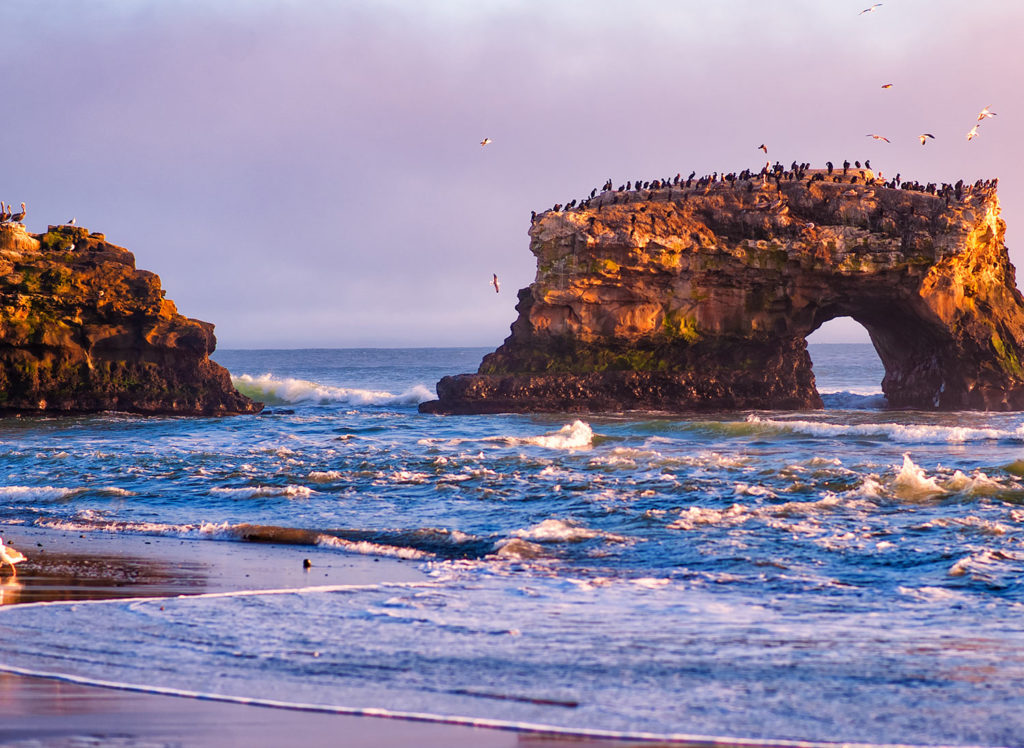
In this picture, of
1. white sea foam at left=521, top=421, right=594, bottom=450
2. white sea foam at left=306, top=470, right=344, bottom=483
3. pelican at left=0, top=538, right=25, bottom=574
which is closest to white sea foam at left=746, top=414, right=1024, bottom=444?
white sea foam at left=521, top=421, right=594, bottom=450

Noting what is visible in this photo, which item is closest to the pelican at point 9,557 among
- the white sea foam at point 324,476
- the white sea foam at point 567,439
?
the white sea foam at point 324,476

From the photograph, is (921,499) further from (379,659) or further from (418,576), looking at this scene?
(379,659)

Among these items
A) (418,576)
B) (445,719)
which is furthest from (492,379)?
(445,719)

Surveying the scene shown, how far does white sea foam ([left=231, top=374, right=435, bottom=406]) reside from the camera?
5369 cm

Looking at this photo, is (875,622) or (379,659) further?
(875,622)

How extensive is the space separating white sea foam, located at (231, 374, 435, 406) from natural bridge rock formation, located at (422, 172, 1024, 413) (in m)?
13.4

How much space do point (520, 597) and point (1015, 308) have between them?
3808 cm

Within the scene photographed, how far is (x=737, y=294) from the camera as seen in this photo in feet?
130

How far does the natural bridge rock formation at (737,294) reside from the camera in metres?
37.8

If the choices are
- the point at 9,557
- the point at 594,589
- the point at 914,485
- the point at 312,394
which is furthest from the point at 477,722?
the point at 312,394

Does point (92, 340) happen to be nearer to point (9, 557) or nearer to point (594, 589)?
point (9, 557)

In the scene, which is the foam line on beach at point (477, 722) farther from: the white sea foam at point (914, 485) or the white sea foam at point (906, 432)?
the white sea foam at point (906, 432)

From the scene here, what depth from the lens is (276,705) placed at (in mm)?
5160

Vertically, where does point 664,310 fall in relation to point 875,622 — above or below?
above
